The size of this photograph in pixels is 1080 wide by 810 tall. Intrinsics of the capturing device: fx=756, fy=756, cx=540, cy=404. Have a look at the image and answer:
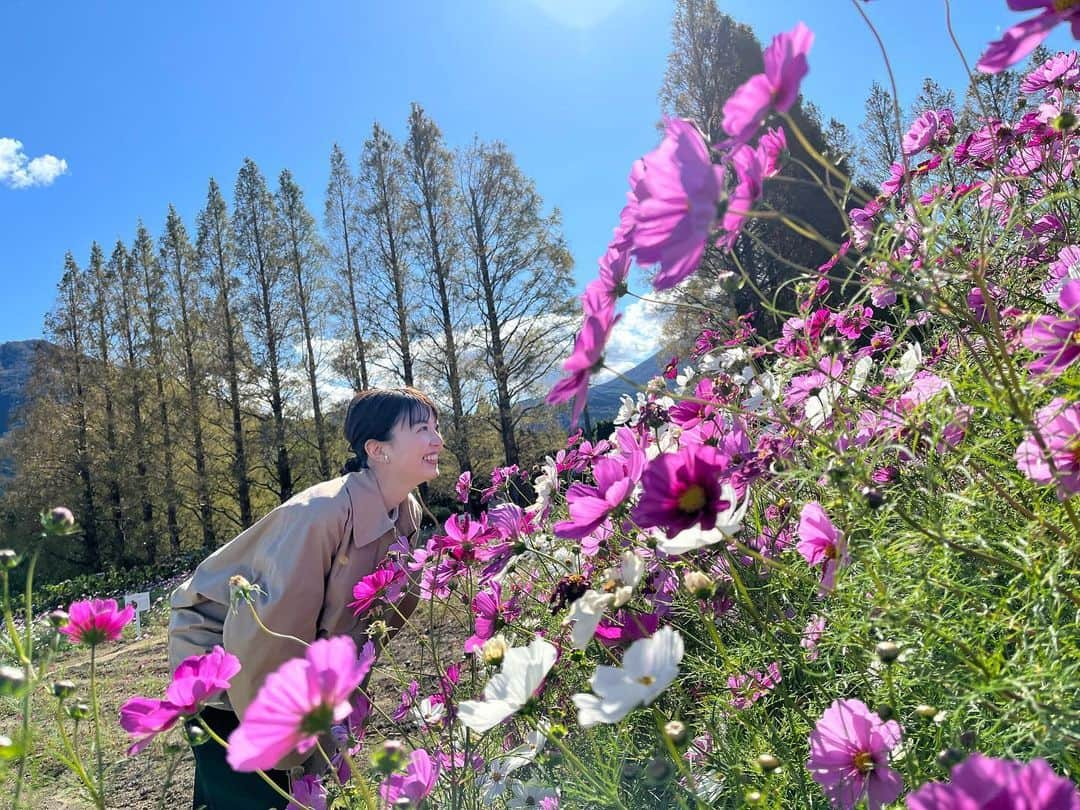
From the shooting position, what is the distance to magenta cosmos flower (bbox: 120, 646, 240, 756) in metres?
0.81

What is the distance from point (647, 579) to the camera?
1247 mm

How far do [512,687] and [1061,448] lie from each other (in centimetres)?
53

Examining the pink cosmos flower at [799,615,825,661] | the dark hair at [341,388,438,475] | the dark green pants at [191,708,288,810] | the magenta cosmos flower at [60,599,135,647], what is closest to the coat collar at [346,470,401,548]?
the dark hair at [341,388,438,475]

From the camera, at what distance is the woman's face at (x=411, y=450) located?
216 cm

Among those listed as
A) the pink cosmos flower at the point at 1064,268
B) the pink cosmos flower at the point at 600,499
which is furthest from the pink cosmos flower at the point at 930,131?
the pink cosmos flower at the point at 600,499

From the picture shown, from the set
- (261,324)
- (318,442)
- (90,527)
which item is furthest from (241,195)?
(90,527)

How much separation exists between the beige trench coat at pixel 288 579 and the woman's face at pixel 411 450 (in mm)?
→ 87

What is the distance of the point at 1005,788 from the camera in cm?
38

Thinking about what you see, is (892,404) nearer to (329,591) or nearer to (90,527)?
(329,591)

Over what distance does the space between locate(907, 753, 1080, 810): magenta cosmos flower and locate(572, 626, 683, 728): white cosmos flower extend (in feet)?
0.69

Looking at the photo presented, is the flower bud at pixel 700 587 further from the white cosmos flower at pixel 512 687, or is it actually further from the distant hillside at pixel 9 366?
the distant hillside at pixel 9 366

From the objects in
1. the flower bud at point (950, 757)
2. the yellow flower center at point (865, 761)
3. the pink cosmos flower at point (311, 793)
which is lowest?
the pink cosmos flower at point (311, 793)

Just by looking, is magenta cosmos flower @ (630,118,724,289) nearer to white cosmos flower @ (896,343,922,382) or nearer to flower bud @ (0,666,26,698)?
white cosmos flower @ (896,343,922,382)

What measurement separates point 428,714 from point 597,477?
31.4 inches
